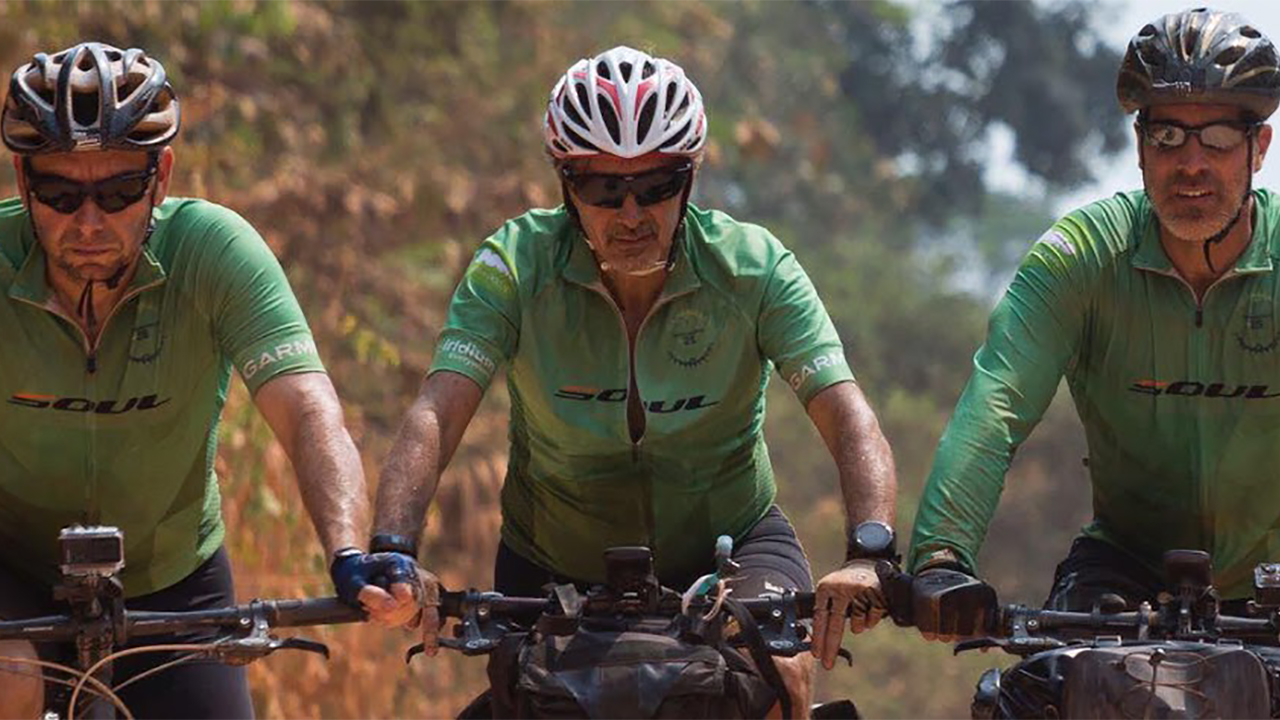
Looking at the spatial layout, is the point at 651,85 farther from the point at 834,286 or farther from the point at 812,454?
the point at 834,286

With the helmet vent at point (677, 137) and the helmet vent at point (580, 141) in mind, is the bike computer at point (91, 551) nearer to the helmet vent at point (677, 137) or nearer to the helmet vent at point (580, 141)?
the helmet vent at point (580, 141)

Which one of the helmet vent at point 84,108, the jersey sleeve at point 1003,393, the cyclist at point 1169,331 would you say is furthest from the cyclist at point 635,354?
the helmet vent at point 84,108

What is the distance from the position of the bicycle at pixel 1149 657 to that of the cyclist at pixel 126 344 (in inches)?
69.3

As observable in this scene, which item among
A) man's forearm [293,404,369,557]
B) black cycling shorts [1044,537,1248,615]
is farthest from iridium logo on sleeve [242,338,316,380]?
black cycling shorts [1044,537,1248,615]

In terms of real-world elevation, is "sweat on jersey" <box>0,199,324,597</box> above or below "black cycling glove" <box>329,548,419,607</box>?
above

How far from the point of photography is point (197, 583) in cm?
820

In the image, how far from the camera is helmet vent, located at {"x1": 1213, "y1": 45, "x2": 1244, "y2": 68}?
26.3 feet

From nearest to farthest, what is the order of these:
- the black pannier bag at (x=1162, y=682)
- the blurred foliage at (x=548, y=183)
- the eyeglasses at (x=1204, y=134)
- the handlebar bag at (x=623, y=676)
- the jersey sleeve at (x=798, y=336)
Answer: the black pannier bag at (x=1162, y=682) → the handlebar bag at (x=623, y=676) → the eyeglasses at (x=1204, y=134) → the jersey sleeve at (x=798, y=336) → the blurred foliage at (x=548, y=183)

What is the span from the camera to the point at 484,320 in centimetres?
820

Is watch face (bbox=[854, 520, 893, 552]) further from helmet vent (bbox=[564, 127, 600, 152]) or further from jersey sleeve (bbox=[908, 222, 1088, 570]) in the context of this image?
helmet vent (bbox=[564, 127, 600, 152])

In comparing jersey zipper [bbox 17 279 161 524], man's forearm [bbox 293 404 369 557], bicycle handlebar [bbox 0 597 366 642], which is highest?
jersey zipper [bbox 17 279 161 524]

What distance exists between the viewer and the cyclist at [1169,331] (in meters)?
8.00

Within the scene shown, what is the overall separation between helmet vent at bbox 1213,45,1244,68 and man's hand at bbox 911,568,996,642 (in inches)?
67.9

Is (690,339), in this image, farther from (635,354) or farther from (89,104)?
(89,104)
